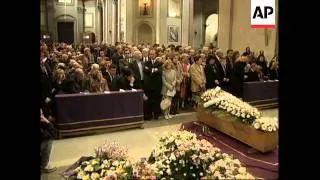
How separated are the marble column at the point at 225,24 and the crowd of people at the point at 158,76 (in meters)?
3.05

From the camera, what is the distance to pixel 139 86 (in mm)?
10227

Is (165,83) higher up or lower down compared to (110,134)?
higher up

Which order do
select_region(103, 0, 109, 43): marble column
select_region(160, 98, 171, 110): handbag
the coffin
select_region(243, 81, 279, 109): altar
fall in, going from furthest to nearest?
select_region(103, 0, 109, 43): marble column
select_region(243, 81, 279, 109): altar
select_region(160, 98, 171, 110): handbag
the coffin

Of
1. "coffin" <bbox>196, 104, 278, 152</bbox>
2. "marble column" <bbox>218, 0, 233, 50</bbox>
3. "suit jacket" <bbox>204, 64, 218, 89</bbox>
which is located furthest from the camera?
"marble column" <bbox>218, 0, 233, 50</bbox>

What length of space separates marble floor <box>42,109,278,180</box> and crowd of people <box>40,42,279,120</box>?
0.63 metres

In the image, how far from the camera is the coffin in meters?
7.20

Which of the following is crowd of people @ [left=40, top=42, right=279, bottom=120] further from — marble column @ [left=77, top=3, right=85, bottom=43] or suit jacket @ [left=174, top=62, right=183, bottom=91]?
marble column @ [left=77, top=3, right=85, bottom=43]

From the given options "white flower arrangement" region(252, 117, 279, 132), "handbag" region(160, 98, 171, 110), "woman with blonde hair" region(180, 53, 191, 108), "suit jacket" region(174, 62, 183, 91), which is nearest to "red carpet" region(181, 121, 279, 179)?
"white flower arrangement" region(252, 117, 279, 132)

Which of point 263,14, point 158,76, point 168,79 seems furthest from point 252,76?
point 263,14

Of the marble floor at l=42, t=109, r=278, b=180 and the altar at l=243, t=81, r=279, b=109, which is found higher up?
the altar at l=243, t=81, r=279, b=109

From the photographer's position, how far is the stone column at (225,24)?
15.7 m

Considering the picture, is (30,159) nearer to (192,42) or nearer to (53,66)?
(53,66)
